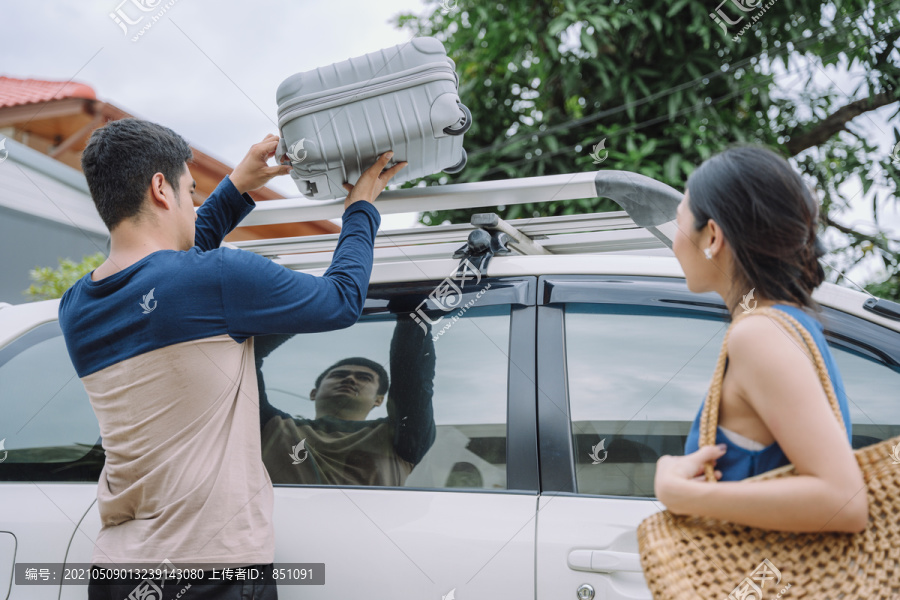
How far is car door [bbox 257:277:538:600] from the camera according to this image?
71.2 inches

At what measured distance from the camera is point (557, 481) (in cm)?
188

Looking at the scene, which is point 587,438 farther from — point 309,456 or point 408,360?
point 309,456

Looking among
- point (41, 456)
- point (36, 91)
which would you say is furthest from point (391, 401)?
point (36, 91)

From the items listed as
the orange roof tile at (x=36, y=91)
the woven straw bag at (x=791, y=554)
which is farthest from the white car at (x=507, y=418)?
the orange roof tile at (x=36, y=91)

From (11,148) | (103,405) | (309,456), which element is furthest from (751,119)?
(11,148)

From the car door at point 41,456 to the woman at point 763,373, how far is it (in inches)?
69.3

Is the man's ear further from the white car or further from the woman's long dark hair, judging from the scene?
the woman's long dark hair

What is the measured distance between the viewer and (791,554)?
1.05 metres

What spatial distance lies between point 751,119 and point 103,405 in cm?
565

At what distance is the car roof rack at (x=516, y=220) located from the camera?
200cm

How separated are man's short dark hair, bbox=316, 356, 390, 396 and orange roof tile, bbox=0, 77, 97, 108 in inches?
262

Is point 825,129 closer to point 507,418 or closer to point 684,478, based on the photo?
point 507,418

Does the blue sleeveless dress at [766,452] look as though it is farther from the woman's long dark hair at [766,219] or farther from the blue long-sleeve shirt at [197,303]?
the blue long-sleeve shirt at [197,303]

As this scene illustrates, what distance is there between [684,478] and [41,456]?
6.67 feet
